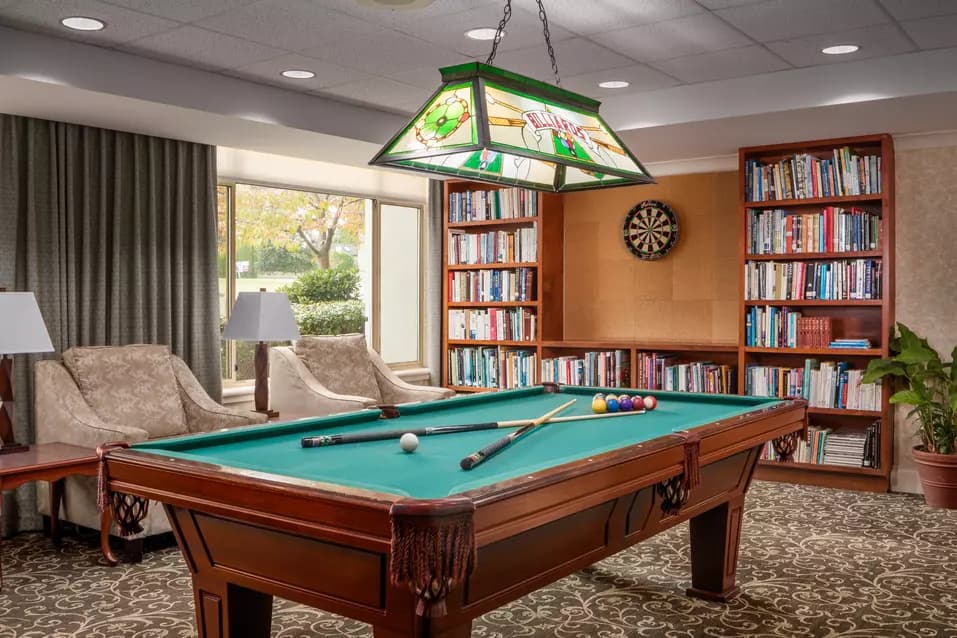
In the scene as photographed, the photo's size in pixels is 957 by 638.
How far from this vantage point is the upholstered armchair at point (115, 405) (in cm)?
471

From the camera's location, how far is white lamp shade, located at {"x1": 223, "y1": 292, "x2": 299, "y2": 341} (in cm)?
551

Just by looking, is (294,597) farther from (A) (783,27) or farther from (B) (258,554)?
(A) (783,27)

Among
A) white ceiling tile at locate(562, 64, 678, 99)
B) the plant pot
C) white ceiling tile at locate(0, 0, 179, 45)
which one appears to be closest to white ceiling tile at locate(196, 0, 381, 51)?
white ceiling tile at locate(0, 0, 179, 45)

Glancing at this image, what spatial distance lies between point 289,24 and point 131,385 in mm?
2267

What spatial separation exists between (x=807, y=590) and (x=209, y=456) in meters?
2.68

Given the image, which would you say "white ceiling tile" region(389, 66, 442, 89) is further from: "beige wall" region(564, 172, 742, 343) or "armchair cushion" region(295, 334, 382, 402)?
"beige wall" region(564, 172, 742, 343)

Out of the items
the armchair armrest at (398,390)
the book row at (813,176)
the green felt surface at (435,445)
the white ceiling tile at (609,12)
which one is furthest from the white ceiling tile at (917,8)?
the armchair armrest at (398,390)

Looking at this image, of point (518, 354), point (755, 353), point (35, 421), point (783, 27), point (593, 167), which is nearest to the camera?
point (593, 167)

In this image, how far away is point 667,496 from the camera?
3.15m

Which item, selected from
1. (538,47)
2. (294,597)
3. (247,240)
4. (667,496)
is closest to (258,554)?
(294,597)

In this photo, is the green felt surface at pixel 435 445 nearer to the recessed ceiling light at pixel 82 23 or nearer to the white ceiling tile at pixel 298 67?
the white ceiling tile at pixel 298 67

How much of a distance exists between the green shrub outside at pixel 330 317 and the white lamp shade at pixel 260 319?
1.37m

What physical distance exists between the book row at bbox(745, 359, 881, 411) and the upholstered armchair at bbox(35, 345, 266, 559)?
3431 millimetres

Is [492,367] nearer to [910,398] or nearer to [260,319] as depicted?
[260,319]
